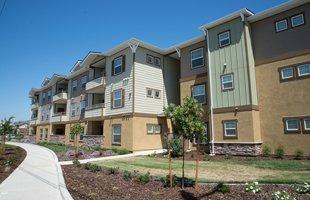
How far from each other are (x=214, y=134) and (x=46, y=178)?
14033mm

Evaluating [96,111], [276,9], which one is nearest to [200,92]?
[276,9]

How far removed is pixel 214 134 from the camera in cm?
2269

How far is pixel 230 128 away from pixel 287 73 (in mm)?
5869

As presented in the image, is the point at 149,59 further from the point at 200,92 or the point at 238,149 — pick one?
the point at 238,149

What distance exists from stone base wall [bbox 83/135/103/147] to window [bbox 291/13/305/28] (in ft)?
70.7

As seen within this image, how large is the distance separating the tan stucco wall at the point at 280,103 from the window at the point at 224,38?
3.46 meters

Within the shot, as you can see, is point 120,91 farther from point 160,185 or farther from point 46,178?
point 160,185

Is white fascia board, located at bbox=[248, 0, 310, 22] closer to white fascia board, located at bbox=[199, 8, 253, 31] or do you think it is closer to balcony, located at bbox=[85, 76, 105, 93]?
white fascia board, located at bbox=[199, 8, 253, 31]

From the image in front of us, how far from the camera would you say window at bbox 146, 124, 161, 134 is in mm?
27750

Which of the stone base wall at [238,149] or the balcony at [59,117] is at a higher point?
the balcony at [59,117]

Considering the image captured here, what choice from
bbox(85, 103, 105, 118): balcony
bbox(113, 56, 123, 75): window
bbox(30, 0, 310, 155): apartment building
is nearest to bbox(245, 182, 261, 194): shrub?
bbox(30, 0, 310, 155): apartment building

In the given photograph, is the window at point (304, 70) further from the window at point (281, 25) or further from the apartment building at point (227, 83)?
the window at point (281, 25)

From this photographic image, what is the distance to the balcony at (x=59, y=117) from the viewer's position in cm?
4252

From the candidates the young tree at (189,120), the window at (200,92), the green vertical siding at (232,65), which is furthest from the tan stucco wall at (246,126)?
the young tree at (189,120)
